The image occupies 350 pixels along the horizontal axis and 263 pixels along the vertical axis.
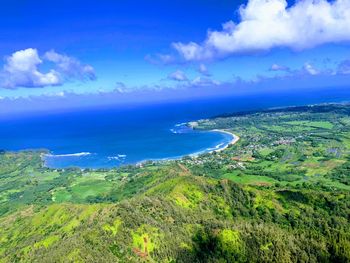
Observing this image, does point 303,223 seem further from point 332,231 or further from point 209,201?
point 209,201

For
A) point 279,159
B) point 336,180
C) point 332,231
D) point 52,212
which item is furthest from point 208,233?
point 279,159

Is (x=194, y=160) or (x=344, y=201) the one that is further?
(x=194, y=160)

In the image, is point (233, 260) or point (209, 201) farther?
point (209, 201)

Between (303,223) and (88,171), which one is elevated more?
(303,223)

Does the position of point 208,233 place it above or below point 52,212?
above

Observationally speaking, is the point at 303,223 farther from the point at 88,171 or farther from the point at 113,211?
the point at 88,171

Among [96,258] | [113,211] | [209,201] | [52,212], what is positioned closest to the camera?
[96,258]

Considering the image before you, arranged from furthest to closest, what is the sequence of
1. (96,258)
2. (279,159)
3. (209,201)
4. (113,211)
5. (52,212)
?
(279,159)
(52,212)
(209,201)
(113,211)
(96,258)

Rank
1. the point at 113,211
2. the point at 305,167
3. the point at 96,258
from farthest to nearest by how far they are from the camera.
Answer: the point at 305,167 < the point at 113,211 < the point at 96,258

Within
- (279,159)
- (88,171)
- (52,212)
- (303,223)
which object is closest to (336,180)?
(279,159)
